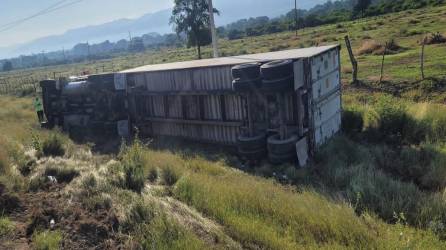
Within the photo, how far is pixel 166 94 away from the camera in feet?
39.1

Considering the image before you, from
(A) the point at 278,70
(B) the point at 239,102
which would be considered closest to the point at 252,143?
(B) the point at 239,102

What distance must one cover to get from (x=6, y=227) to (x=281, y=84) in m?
5.71

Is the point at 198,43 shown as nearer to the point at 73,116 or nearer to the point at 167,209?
the point at 73,116

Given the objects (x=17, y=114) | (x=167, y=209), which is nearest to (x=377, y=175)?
(x=167, y=209)

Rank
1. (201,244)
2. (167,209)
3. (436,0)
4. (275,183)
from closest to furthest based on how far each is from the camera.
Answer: (201,244) < (167,209) < (275,183) < (436,0)

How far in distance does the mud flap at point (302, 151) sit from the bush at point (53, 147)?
5.58 meters

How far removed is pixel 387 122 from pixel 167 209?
21.9 feet

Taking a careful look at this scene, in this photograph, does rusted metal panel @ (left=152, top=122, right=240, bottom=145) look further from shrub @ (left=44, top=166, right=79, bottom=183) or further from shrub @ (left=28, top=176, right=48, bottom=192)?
shrub @ (left=28, top=176, right=48, bottom=192)

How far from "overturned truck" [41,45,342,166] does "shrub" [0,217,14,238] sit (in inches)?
205

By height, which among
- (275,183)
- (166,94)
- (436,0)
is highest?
(436,0)

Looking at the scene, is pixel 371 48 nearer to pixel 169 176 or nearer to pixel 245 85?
pixel 245 85

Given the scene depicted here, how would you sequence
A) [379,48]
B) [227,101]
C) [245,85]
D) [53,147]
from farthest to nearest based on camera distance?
[379,48]
[227,101]
[53,147]
[245,85]

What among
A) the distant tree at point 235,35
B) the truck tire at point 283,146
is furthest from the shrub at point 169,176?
the distant tree at point 235,35

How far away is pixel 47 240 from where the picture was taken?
525 centimetres
